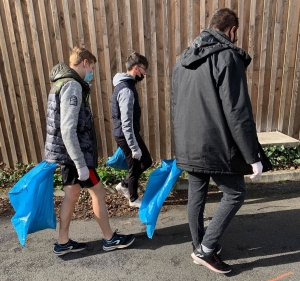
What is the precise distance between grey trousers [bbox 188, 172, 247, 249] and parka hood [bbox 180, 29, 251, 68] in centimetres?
88

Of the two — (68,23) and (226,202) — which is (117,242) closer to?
(226,202)

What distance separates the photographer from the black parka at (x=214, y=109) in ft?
7.12

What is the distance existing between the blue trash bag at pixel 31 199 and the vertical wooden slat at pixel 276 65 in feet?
10.5

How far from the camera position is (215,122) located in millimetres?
2312

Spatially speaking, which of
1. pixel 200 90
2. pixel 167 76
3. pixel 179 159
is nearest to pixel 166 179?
pixel 179 159

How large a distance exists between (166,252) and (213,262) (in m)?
0.50

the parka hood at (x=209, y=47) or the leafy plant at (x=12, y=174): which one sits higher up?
the parka hood at (x=209, y=47)

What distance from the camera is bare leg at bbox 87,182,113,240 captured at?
2849 mm

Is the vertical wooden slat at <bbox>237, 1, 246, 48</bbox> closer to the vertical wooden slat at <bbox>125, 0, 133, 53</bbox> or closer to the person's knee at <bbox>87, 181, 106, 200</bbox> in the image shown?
the vertical wooden slat at <bbox>125, 0, 133, 53</bbox>

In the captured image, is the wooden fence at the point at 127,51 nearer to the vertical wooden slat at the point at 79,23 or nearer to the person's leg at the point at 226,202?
the vertical wooden slat at the point at 79,23

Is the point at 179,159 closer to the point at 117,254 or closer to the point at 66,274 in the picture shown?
the point at 117,254

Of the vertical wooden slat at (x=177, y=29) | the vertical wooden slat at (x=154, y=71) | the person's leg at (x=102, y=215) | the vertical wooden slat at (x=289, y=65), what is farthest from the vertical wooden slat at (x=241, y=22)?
the person's leg at (x=102, y=215)

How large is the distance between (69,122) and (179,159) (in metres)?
0.92

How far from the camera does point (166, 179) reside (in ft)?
10.1
